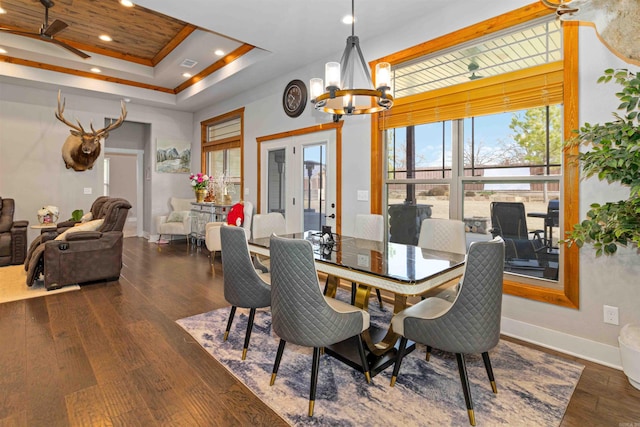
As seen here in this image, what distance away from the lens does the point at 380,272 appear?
6.54 ft

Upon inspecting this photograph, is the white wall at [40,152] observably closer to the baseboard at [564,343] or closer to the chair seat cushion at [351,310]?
the chair seat cushion at [351,310]

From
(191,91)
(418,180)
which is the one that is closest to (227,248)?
(418,180)

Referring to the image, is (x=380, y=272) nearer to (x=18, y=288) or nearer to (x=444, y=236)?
(x=444, y=236)

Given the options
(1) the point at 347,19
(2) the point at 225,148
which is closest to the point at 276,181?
(2) the point at 225,148

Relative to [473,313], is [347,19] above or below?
above

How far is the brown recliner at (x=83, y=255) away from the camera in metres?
3.96

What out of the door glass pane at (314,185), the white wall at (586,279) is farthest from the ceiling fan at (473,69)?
the door glass pane at (314,185)

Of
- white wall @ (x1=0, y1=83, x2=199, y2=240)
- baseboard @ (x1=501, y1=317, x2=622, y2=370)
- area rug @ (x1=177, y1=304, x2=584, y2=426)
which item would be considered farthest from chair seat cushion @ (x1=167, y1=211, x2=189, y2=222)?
baseboard @ (x1=501, y1=317, x2=622, y2=370)

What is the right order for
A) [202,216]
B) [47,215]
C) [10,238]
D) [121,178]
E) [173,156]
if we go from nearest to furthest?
[10,238] < [47,215] < [202,216] < [173,156] < [121,178]

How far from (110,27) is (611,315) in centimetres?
668

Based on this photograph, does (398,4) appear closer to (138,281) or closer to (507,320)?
(507,320)

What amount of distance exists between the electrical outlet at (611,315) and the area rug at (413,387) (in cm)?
41

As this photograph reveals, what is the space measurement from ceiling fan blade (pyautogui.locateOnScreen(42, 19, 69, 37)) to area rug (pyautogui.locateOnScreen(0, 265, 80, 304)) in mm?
2928

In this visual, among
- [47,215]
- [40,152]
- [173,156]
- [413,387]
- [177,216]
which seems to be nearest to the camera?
[413,387]
